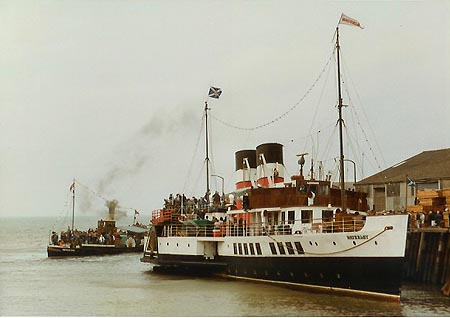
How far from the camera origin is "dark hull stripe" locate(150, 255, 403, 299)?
20.8 m

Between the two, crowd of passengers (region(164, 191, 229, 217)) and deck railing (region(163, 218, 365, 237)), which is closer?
deck railing (region(163, 218, 365, 237))

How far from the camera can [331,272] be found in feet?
73.4

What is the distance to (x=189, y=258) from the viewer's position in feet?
99.1

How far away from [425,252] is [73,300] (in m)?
14.9

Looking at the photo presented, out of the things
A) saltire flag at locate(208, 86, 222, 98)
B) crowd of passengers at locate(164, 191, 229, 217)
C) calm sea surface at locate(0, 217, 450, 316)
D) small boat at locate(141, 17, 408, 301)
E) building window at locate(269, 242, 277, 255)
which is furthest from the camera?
crowd of passengers at locate(164, 191, 229, 217)

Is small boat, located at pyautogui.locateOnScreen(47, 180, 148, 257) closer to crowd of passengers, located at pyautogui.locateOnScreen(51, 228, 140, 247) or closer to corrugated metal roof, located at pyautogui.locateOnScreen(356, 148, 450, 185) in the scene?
crowd of passengers, located at pyautogui.locateOnScreen(51, 228, 140, 247)

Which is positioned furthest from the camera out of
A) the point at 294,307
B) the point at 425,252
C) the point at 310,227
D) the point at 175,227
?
the point at 175,227

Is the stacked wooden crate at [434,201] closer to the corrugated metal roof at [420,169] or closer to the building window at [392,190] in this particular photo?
the corrugated metal roof at [420,169]

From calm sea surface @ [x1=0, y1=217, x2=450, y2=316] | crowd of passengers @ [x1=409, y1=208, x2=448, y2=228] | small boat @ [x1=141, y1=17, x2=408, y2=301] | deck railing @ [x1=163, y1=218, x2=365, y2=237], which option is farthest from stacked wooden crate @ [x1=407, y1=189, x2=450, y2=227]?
deck railing @ [x1=163, y1=218, x2=365, y2=237]

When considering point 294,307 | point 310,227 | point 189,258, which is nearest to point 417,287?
point 310,227

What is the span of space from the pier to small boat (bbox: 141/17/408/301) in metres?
3.07

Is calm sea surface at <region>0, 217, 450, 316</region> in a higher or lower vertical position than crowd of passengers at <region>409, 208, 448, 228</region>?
lower

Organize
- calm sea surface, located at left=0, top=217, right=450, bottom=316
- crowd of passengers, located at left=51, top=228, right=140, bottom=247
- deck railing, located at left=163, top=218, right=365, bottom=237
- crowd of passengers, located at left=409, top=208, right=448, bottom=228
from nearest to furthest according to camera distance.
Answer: calm sea surface, located at left=0, top=217, right=450, bottom=316 → deck railing, located at left=163, top=218, right=365, bottom=237 → crowd of passengers, located at left=409, top=208, right=448, bottom=228 → crowd of passengers, located at left=51, top=228, right=140, bottom=247

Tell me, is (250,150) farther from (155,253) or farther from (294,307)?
(294,307)
